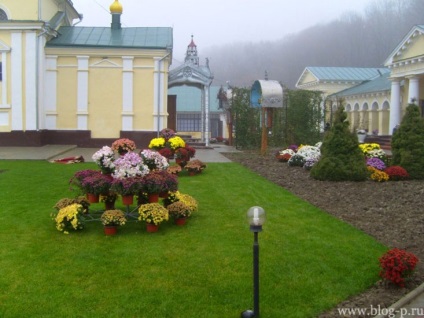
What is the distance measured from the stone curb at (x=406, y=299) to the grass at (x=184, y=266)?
1.71 feet

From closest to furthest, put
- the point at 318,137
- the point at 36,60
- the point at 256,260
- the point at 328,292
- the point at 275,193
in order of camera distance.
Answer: the point at 256,260
the point at 328,292
the point at 275,193
the point at 36,60
the point at 318,137

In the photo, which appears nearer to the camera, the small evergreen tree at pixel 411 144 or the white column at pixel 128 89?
the small evergreen tree at pixel 411 144

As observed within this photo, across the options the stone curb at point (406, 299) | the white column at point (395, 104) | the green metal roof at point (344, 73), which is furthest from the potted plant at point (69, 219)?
the green metal roof at point (344, 73)

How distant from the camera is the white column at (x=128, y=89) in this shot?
81.1 ft

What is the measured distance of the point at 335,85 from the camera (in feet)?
165

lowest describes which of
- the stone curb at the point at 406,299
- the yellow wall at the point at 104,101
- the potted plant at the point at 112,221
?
the stone curb at the point at 406,299

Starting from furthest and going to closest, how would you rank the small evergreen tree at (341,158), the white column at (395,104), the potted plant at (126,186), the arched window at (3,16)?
1. the white column at (395,104)
2. the arched window at (3,16)
3. the small evergreen tree at (341,158)
4. the potted plant at (126,186)

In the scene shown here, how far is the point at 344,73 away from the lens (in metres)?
51.2

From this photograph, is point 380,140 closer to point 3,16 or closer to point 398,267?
point 3,16

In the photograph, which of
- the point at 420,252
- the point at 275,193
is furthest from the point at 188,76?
the point at 420,252

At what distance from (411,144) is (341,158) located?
2302 mm

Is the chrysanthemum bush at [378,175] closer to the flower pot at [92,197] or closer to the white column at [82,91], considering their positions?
the flower pot at [92,197]

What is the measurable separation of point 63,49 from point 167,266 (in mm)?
20538

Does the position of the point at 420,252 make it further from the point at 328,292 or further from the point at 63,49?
the point at 63,49
